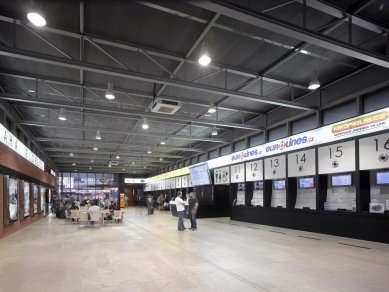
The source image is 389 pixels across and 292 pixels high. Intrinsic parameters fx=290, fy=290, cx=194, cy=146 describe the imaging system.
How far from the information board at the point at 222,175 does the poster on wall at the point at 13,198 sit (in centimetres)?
941

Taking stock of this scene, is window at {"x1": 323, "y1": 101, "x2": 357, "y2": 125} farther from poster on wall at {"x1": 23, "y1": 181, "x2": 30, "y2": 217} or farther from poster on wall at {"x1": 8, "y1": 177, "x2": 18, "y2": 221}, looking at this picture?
poster on wall at {"x1": 23, "y1": 181, "x2": 30, "y2": 217}

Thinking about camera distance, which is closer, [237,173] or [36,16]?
[36,16]

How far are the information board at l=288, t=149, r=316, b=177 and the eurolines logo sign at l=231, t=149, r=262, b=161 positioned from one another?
2049 mm

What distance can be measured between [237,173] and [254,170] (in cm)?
150

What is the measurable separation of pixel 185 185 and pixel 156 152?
10.8 ft

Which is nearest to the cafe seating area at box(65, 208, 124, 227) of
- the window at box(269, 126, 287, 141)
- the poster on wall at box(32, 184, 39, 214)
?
the poster on wall at box(32, 184, 39, 214)

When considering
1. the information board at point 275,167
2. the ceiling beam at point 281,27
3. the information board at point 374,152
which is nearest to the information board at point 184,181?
the information board at point 275,167

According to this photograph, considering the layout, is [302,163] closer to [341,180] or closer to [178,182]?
[341,180]

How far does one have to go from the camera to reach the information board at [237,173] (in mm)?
13891

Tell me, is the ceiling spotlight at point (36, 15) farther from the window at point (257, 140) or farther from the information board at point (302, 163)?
the window at point (257, 140)

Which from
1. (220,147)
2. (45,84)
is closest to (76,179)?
(220,147)

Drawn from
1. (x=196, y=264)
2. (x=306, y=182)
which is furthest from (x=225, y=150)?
(x=196, y=264)

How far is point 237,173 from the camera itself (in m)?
14.3

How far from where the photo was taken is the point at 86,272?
507 cm
